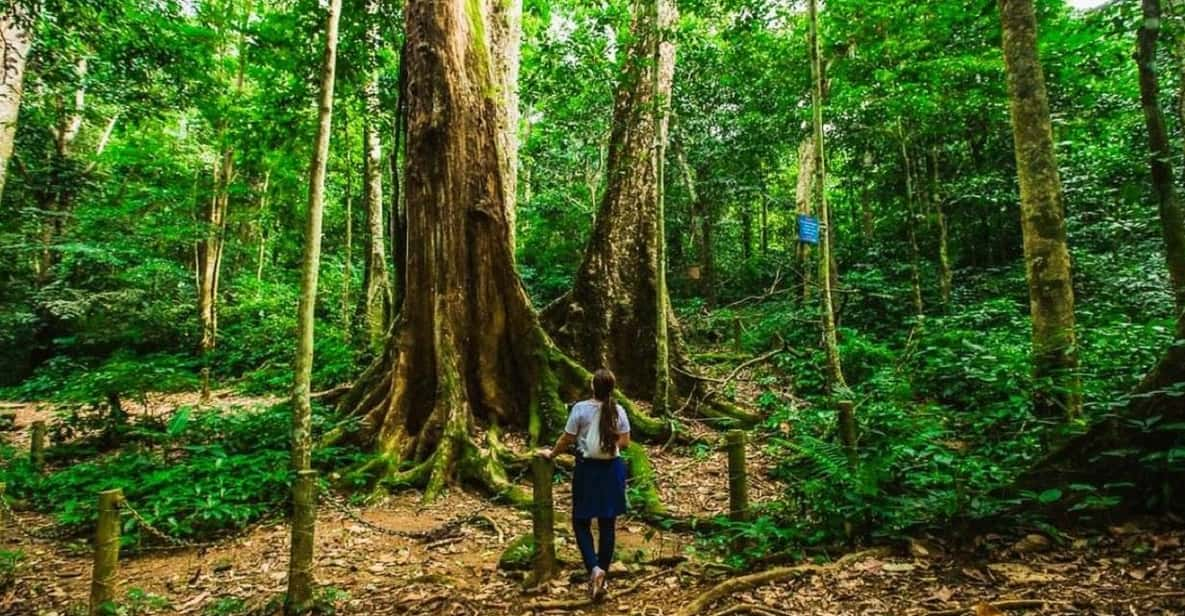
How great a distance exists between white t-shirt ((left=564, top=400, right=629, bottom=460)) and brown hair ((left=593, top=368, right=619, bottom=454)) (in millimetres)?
28

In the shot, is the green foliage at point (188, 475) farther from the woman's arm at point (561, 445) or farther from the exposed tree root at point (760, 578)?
the exposed tree root at point (760, 578)

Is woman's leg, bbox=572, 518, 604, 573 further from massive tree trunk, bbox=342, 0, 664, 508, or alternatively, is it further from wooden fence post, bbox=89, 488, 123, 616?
massive tree trunk, bbox=342, 0, 664, 508

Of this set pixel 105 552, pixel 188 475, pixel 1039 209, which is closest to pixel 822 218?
pixel 1039 209

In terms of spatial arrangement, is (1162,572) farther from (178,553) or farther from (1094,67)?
(1094,67)

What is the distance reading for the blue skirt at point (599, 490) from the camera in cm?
397

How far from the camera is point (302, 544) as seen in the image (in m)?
3.80

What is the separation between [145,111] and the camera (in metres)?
9.21

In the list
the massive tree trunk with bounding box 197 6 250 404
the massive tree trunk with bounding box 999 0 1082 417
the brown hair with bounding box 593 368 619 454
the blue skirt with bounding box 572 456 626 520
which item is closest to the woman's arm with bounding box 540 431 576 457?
the blue skirt with bounding box 572 456 626 520

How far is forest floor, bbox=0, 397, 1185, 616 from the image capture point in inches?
123

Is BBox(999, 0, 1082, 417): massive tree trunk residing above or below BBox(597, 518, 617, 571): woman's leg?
above

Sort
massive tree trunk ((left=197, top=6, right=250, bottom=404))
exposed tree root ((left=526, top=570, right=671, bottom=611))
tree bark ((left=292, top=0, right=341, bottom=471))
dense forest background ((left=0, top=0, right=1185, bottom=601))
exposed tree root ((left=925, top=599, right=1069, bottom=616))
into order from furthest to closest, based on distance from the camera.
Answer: massive tree trunk ((left=197, top=6, right=250, bottom=404)) < dense forest background ((left=0, top=0, right=1185, bottom=601)) < tree bark ((left=292, top=0, right=341, bottom=471)) < exposed tree root ((left=526, top=570, right=671, bottom=611)) < exposed tree root ((left=925, top=599, right=1069, bottom=616))

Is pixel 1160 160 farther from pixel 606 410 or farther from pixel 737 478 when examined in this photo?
pixel 606 410

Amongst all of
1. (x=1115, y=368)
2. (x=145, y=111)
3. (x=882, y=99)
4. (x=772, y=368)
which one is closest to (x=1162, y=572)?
(x=1115, y=368)

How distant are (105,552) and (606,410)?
10.1 ft
